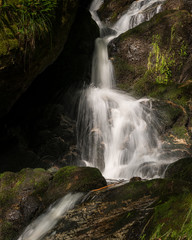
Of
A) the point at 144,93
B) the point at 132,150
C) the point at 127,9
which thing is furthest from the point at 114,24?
the point at 132,150

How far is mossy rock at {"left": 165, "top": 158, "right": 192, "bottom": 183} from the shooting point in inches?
134

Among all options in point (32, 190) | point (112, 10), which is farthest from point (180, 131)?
point (112, 10)

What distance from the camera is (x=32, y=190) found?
402 cm

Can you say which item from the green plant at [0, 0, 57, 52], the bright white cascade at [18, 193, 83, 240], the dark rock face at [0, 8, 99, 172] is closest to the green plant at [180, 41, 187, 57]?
the dark rock face at [0, 8, 99, 172]

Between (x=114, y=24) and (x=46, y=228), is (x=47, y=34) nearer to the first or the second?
(x=46, y=228)

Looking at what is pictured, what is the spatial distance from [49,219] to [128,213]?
139 cm

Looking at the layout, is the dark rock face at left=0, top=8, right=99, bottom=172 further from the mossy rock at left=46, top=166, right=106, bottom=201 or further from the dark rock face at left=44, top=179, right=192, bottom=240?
the dark rock face at left=44, top=179, right=192, bottom=240

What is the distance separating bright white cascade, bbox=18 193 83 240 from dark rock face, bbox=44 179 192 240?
227 millimetres

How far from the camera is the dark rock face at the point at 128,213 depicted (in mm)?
1855

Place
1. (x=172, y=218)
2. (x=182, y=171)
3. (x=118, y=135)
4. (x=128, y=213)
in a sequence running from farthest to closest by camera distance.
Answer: (x=118, y=135) → (x=182, y=171) → (x=128, y=213) → (x=172, y=218)

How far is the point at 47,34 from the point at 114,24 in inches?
301

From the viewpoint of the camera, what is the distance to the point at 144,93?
25.1 feet

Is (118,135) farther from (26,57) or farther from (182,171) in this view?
(26,57)

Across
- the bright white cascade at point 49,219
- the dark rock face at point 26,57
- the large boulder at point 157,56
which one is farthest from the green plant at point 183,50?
the bright white cascade at point 49,219
